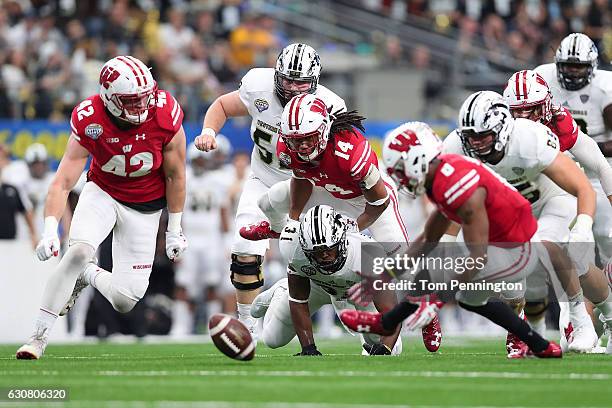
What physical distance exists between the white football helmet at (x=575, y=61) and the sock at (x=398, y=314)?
3.45m

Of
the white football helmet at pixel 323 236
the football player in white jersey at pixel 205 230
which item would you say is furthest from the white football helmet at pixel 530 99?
the football player in white jersey at pixel 205 230

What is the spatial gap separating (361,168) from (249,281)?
178cm

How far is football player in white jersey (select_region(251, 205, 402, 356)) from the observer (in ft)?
28.9

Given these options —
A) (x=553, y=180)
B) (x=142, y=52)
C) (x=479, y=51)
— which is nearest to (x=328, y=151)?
(x=553, y=180)

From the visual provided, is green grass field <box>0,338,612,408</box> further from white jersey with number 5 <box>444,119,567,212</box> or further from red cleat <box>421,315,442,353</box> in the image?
white jersey with number 5 <box>444,119,567,212</box>

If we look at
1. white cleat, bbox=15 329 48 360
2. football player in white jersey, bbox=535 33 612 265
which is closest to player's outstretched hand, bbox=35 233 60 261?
white cleat, bbox=15 329 48 360

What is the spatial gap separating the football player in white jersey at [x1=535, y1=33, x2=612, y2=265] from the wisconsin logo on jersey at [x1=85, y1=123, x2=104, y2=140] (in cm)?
381

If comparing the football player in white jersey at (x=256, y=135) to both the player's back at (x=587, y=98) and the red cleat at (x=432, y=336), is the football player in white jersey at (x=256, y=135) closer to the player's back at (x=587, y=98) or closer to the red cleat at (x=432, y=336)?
the red cleat at (x=432, y=336)

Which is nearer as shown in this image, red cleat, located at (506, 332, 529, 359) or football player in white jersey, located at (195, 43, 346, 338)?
red cleat, located at (506, 332, 529, 359)

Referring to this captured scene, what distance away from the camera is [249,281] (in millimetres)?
10500

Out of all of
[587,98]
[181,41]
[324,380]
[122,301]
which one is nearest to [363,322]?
[324,380]

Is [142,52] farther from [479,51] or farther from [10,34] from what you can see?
[479,51]

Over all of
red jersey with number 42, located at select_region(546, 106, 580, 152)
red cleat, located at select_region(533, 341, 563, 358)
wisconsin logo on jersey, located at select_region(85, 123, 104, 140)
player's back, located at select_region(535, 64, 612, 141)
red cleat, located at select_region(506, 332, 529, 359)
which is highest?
red jersey with number 42, located at select_region(546, 106, 580, 152)

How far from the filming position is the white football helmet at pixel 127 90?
29.8 feet
